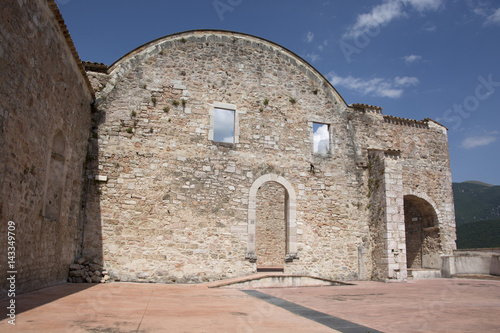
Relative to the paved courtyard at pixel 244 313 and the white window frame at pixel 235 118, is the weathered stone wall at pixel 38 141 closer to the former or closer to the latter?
the paved courtyard at pixel 244 313

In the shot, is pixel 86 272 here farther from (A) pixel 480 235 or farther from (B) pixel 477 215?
(B) pixel 477 215

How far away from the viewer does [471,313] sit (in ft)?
18.2

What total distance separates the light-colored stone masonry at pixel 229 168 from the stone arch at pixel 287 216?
0.03 m

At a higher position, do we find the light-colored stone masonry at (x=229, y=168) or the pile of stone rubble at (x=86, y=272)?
the light-colored stone masonry at (x=229, y=168)

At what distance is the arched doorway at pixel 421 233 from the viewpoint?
48.7ft

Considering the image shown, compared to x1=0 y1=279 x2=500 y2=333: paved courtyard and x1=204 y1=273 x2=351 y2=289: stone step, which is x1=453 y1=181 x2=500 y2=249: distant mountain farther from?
x1=0 y1=279 x2=500 y2=333: paved courtyard

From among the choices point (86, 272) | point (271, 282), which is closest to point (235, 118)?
point (271, 282)

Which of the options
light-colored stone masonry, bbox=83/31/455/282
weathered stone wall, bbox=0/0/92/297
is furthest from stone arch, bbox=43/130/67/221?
light-colored stone masonry, bbox=83/31/455/282

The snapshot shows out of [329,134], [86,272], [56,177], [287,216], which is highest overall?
[329,134]

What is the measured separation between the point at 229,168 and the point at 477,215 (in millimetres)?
51722

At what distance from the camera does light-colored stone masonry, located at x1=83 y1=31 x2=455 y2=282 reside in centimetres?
1045

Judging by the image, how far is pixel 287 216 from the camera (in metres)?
12.0

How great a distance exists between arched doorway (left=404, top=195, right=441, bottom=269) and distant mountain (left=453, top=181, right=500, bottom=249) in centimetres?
1713

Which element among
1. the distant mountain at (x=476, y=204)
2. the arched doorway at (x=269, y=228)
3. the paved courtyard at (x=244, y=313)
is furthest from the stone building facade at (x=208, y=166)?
the distant mountain at (x=476, y=204)
